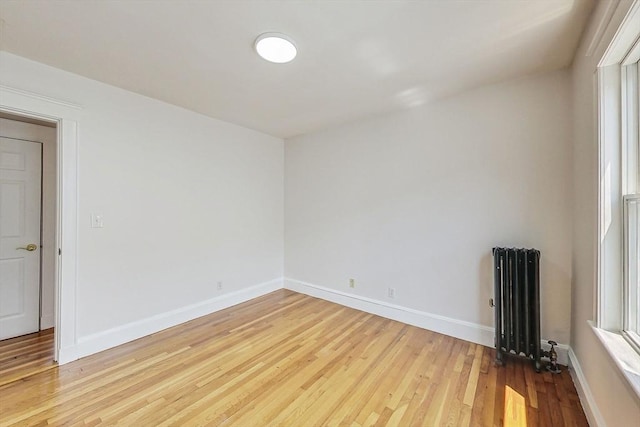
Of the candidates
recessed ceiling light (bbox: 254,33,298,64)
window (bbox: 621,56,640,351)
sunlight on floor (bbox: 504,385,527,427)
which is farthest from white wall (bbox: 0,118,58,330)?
window (bbox: 621,56,640,351)

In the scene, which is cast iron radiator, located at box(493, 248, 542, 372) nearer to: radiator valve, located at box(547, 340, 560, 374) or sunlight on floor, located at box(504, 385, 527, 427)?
radiator valve, located at box(547, 340, 560, 374)

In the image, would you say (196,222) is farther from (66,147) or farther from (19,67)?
(19,67)

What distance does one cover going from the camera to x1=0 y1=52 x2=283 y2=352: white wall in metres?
2.39

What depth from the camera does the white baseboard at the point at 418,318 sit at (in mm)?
2523

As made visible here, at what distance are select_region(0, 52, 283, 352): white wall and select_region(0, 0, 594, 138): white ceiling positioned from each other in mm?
241

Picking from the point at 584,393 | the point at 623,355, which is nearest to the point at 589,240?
the point at 623,355

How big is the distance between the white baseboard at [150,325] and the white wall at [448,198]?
1.08m

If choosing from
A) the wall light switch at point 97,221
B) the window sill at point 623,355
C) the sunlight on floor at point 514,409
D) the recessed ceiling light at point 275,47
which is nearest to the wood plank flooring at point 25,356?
the wall light switch at point 97,221

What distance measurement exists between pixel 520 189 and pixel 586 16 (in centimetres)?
125

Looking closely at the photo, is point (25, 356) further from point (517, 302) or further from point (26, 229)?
point (517, 302)

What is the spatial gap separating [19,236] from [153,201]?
4.66ft

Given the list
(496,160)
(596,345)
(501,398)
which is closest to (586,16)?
(496,160)

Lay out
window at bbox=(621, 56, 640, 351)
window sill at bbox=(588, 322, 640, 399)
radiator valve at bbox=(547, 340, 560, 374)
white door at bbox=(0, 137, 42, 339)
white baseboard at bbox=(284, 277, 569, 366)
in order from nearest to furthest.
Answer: window sill at bbox=(588, 322, 640, 399)
window at bbox=(621, 56, 640, 351)
radiator valve at bbox=(547, 340, 560, 374)
white baseboard at bbox=(284, 277, 569, 366)
white door at bbox=(0, 137, 42, 339)

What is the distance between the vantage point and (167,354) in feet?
7.94
